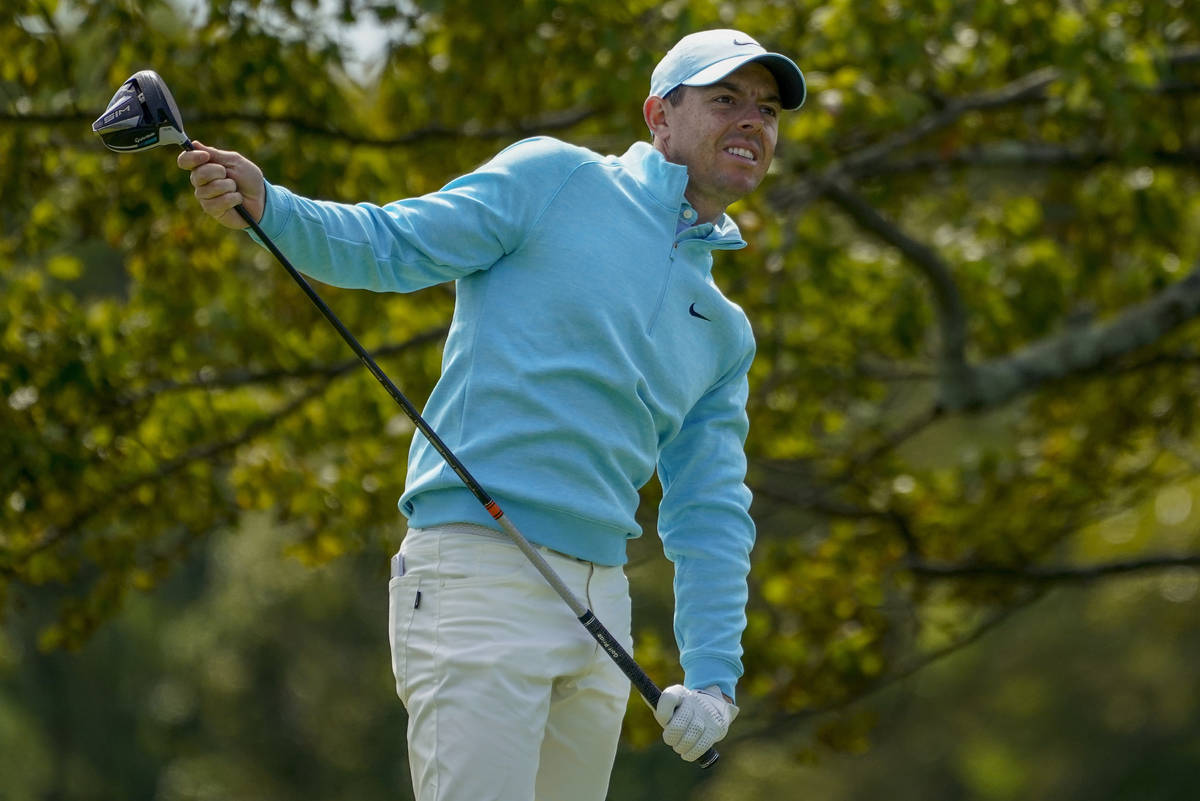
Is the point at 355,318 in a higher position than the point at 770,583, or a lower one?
higher

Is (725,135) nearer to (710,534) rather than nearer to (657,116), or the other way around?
(657,116)

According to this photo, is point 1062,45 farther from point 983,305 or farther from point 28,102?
point 28,102

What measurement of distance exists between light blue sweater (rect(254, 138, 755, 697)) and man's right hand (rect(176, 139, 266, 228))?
0.05 m

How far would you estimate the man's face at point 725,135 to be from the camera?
3.65 m

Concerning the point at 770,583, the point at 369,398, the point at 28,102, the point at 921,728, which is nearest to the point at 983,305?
the point at 770,583

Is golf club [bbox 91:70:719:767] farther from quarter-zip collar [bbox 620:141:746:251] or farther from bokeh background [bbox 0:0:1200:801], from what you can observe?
bokeh background [bbox 0:0:1200:801]

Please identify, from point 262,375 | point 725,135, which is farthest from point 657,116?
point 262,375

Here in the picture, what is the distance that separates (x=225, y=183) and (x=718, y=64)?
1026mm

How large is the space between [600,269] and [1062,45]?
169 inches

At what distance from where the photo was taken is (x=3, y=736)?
1012 inches

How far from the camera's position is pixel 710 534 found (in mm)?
3727

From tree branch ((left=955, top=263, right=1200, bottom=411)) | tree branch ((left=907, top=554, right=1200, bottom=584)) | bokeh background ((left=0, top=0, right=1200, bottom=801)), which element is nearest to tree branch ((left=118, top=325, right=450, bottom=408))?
bokeh background ((left=0, top=0, right=1200, bottom=801))

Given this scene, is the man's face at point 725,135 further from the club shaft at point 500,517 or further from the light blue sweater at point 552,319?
the club shaft at point 500,517

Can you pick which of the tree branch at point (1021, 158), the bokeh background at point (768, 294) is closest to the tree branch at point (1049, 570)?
the bokeh background at point (768, 294)
